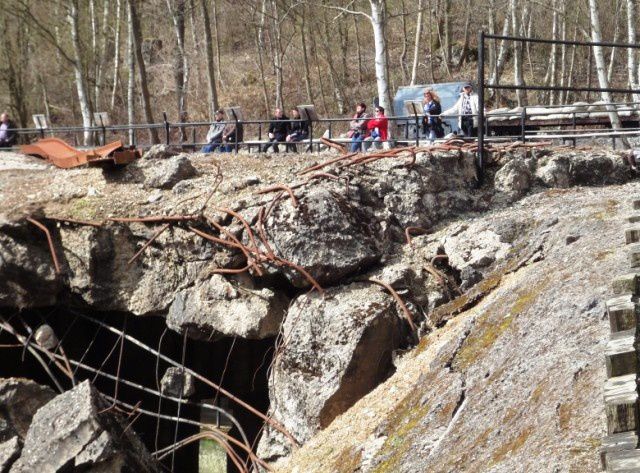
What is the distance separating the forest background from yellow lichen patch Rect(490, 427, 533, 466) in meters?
26.7

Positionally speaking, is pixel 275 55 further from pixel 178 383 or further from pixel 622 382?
pixel 622 382

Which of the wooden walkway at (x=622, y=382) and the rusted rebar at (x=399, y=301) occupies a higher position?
the wooden walkway at (x=622, y=382)

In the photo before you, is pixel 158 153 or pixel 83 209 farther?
pixel 158 153

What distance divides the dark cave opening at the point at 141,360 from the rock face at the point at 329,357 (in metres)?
2.36

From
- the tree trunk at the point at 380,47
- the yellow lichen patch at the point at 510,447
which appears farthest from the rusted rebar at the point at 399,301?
the tree trunk at the point at 380,47

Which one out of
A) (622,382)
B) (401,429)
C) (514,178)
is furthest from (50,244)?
(622,382)

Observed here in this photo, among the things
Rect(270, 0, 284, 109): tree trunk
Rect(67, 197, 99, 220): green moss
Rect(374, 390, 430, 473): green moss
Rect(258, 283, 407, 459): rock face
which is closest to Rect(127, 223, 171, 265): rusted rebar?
Rect(67, 197, 99, 220): green moss

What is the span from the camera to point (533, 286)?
24.2 feet

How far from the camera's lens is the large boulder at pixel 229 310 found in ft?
33.7

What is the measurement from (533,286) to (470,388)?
137cm

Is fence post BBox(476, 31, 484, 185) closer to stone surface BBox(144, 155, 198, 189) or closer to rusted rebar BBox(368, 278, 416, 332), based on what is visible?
rusted rebar BBox(368, 278, 416, 332)

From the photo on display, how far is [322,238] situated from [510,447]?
216 inches

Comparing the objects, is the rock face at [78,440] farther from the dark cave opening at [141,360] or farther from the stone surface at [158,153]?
the stone surface at [158,153]

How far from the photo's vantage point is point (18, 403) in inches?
433
